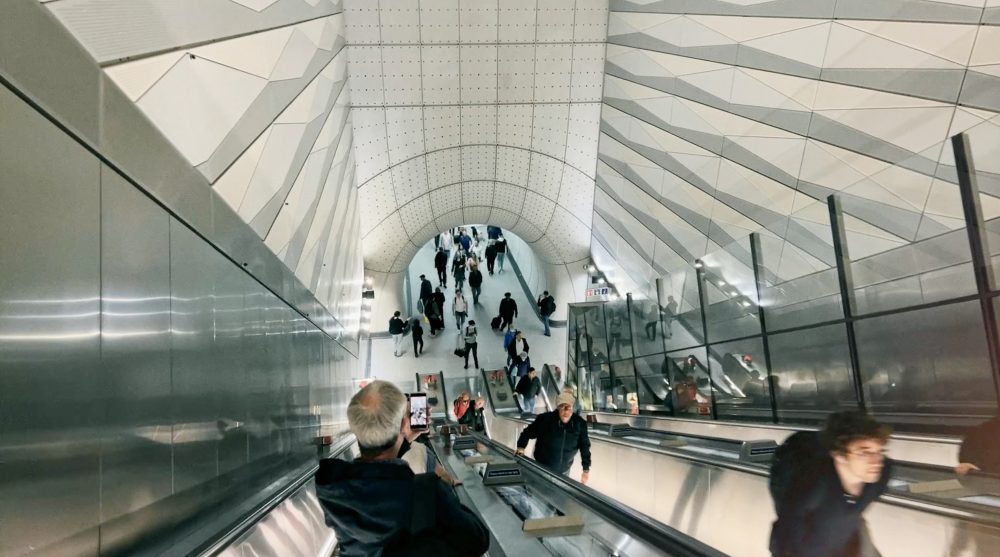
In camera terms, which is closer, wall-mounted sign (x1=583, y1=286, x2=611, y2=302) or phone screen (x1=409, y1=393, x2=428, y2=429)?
phone screen (x1=409, y1=393, x2=428, y2=429)

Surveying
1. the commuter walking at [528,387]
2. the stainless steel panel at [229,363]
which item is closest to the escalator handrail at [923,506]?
the stainless steel panel at [229,363]

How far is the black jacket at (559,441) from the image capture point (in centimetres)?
592

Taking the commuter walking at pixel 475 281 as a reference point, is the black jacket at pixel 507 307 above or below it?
below

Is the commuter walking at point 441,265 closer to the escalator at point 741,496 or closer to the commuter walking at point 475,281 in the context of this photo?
the commuter walking at point 475,281

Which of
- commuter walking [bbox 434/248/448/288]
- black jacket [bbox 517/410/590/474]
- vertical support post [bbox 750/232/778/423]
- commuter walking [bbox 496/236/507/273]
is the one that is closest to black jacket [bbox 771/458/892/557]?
black jacket [bbox 517/410/590/474]

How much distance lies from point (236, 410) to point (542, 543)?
331 centimetres

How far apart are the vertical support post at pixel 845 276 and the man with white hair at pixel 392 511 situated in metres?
5.10

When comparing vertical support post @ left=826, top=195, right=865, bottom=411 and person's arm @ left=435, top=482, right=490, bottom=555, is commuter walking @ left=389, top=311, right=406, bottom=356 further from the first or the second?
person's arm @ left=435, top=482, right=490, bottom=555

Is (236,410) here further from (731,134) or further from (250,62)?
(731,134)

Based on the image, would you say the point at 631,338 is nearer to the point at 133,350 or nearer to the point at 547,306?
the point at 547,306

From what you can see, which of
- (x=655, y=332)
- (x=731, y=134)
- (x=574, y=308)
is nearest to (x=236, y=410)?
(x=655, y=332)

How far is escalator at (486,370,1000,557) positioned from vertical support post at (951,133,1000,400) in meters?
0.98

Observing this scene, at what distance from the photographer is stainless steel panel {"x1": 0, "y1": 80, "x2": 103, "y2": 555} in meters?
2.28

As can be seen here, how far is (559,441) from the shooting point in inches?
233
